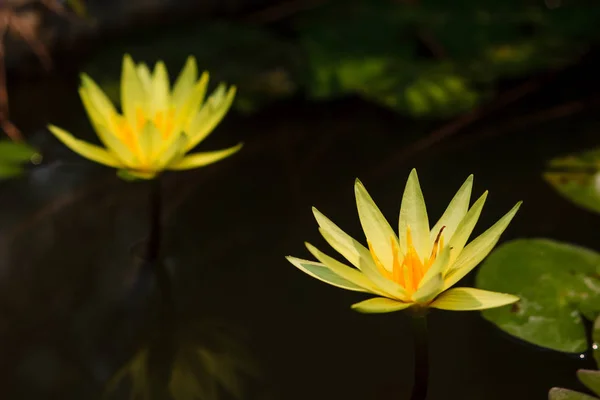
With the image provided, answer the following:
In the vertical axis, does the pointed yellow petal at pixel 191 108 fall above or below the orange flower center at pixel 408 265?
above

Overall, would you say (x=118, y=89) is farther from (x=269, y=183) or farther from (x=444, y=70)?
(x=444, y=70)

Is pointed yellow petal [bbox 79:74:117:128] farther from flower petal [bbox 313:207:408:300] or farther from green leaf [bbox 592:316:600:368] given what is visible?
green leaf [bbox 592:316:600:368]

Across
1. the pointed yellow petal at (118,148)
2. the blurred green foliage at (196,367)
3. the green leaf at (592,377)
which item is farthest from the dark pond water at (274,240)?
the pointed yellow petal at (118,148)

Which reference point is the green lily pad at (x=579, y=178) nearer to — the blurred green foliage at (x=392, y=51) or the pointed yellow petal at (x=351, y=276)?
the blurred green foliage at (x=392, y=51)

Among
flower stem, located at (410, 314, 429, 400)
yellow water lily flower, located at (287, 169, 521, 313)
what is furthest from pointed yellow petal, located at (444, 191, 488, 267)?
flower stem, located at (410, 314, 429, 400)

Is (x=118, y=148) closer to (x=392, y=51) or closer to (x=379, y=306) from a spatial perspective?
(x=379, y=306)


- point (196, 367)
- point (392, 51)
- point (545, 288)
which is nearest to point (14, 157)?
point (196, 367)
